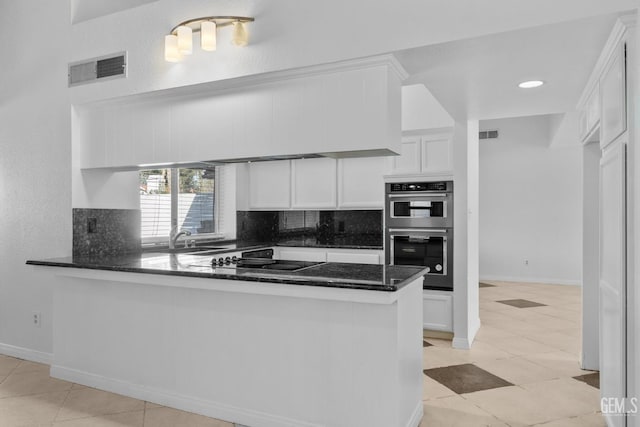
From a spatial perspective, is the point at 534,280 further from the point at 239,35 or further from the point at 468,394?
the point at 239,35

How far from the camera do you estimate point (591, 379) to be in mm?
3414

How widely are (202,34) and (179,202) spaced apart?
94.6 inches

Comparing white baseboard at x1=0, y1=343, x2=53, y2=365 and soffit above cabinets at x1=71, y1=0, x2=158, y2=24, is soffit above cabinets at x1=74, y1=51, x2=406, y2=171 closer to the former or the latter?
soffit above cabinets at x1=71, y1=0, x2=158, y2=24

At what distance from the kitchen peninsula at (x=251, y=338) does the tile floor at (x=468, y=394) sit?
0.15m

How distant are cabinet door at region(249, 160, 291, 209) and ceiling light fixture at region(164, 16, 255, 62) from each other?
2.55 meters

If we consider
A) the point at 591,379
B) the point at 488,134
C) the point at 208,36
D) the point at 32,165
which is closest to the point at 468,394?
the point at 591,379

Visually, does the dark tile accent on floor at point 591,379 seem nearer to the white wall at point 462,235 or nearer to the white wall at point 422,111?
the white wall at point 462,235

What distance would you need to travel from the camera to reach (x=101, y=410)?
2.86m

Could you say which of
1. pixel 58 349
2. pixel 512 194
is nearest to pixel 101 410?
pixel 58 349

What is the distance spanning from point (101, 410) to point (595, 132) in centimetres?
373

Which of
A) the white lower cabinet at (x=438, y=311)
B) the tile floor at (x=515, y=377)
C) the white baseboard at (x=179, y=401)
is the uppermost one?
the white lower cabinet at (x=438, y=311)

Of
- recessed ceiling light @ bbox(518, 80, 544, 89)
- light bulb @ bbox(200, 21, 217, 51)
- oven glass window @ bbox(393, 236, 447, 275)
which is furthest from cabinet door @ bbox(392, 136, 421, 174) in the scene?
light bulb @ bbox(200, 21, 217, 51)

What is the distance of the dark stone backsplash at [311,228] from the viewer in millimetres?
5375

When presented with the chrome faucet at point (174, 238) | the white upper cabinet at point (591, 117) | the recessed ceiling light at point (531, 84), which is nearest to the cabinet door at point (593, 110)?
the white upper cabinet at point (591, 117)
